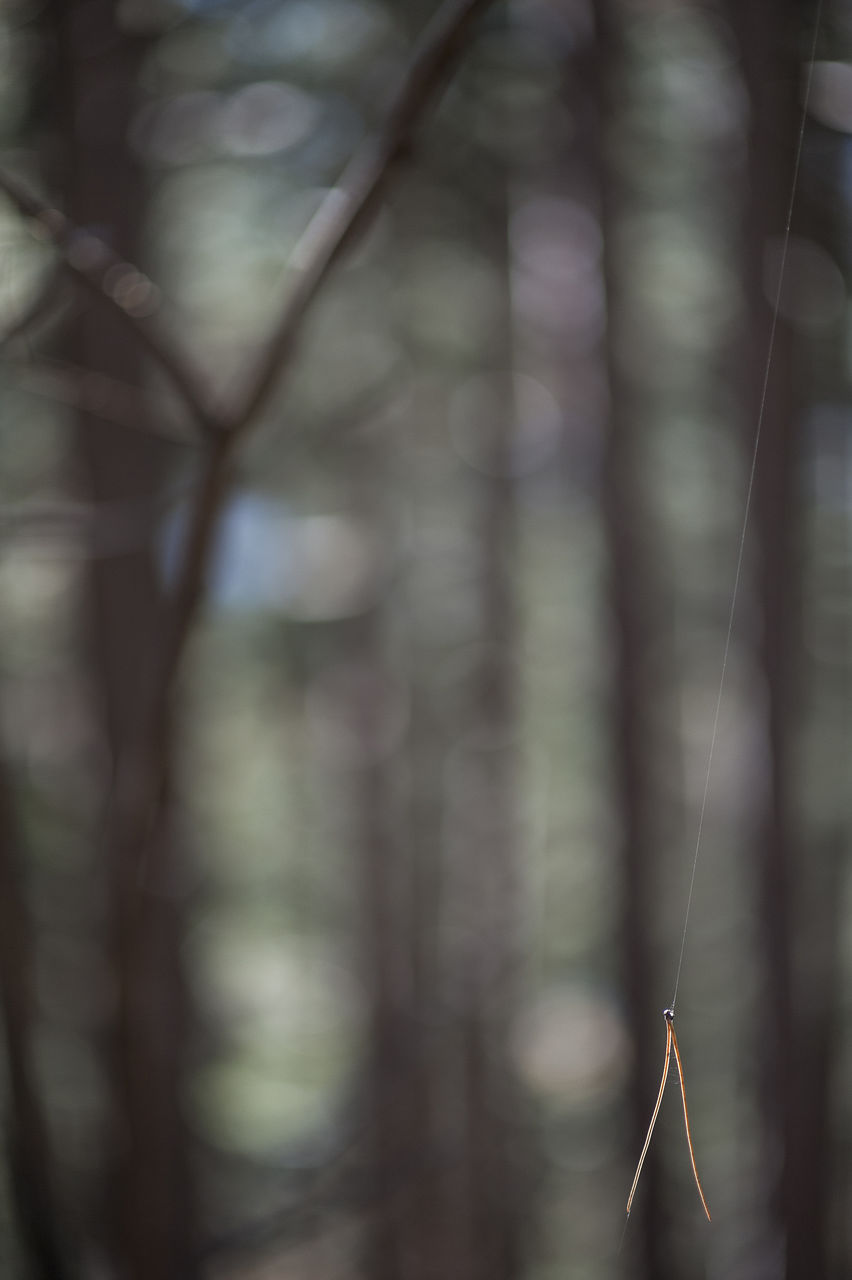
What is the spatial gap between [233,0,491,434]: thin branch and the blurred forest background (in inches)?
46.9

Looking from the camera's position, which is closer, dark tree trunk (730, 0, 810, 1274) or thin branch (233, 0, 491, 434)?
thin branch (233, 0, 491, 434)

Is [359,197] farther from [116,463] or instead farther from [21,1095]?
[116,463]

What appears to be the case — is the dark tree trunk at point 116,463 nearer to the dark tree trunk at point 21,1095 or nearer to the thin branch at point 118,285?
the dark tree trunk at point 21,1095

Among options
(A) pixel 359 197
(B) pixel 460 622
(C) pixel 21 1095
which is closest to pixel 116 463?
(B) pixel 460 622

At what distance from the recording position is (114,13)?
7.22 ft

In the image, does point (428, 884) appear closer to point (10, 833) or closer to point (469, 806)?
point (469, 806)

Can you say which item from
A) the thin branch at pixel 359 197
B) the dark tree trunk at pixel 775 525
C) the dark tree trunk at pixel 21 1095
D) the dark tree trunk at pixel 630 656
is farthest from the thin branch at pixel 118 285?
the dark tree trunk at pixel 630 656

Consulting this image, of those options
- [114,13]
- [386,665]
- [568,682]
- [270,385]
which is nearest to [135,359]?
[114,13]

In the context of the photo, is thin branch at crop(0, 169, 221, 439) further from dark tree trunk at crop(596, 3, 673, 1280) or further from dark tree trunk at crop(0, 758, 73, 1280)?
dark tree trunk at crop(596, 3, 673, 1280)

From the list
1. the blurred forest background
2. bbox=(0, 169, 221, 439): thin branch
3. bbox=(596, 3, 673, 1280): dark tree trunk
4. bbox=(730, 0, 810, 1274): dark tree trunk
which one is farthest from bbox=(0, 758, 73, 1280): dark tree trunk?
bbox=(730, 0, 810, 1274): dark tree trunk

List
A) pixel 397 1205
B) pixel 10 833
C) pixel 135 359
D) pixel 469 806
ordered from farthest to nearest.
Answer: pixel 469 806 < pixel 397 1205 < pixel 135 359 < pixel 10 833

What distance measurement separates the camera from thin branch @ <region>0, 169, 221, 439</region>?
674mm

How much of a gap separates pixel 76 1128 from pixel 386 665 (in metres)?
2.30

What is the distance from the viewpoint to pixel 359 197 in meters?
0.68
